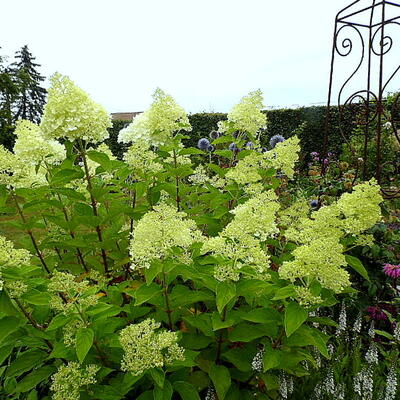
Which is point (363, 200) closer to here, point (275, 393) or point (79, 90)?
point (275, 393)

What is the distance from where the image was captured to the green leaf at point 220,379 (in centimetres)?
186

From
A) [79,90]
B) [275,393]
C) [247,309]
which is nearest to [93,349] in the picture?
[247,309]

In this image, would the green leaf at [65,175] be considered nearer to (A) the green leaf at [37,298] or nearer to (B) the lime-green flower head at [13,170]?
(B) the lime-green flower head at [13,170]

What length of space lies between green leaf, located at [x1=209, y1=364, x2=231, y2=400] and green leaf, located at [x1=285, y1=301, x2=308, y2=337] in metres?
0.48

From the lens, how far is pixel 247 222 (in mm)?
1782

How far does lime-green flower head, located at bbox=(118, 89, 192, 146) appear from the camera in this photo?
8.82ft

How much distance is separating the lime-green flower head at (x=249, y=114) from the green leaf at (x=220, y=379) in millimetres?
1655

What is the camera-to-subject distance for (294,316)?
167 centimetres

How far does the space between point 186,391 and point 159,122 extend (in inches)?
63.7

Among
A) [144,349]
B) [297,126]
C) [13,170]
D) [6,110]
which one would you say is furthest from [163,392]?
[6,110]

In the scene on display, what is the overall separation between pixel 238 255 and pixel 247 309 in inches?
18.1

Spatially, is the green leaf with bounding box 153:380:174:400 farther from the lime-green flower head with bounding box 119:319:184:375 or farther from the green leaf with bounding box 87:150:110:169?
the green leaf with bounding box 87:150:110:169

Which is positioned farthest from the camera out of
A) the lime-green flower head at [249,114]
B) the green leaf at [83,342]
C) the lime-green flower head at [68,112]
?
the lime-green flower head at [249,114]

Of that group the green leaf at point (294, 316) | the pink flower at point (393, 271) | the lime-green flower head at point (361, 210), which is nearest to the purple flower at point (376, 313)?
the pink flower at point (393, 271)
